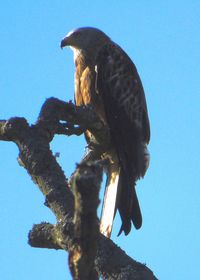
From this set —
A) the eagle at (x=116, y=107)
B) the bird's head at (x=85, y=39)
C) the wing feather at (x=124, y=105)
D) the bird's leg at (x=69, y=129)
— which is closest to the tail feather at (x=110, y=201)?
the eagle at (x=116, y=107)

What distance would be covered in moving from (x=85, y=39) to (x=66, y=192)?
16.2 feet

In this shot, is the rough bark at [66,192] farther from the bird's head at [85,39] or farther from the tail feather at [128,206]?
the bird's head at [85,39]

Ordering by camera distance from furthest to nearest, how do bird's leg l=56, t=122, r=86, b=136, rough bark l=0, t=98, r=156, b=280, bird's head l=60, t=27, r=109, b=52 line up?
bird's head l=60, t=27, r=109, b=52, bird's leg l=56, t=122, r=86, b=136, rough bark l=0, t=98, r=156, b=280

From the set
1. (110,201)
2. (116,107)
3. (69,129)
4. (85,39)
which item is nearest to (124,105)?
A: (116,107)

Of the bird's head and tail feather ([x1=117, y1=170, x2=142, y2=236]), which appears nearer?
tail feather ([x1=117, y1=170, x2=142, y2=236])

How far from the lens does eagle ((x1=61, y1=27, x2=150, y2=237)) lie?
7.14 metres

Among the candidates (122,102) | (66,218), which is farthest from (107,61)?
(66,218)

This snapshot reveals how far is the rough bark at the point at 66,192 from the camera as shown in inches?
127

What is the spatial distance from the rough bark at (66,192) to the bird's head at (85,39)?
10.1 feet

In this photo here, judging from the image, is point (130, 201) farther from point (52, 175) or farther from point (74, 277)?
point (74, 277)

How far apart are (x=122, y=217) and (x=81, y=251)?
3.58m

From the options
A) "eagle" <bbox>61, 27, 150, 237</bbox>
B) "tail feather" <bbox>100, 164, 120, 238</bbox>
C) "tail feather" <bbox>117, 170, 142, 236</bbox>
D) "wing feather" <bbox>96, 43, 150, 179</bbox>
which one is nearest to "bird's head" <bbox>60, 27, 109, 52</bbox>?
"eagle" <bbox>61, 27, 150, 237</bbox>

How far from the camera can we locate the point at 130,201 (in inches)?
279

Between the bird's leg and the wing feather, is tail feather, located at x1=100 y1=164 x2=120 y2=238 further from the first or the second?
the bird's leg
